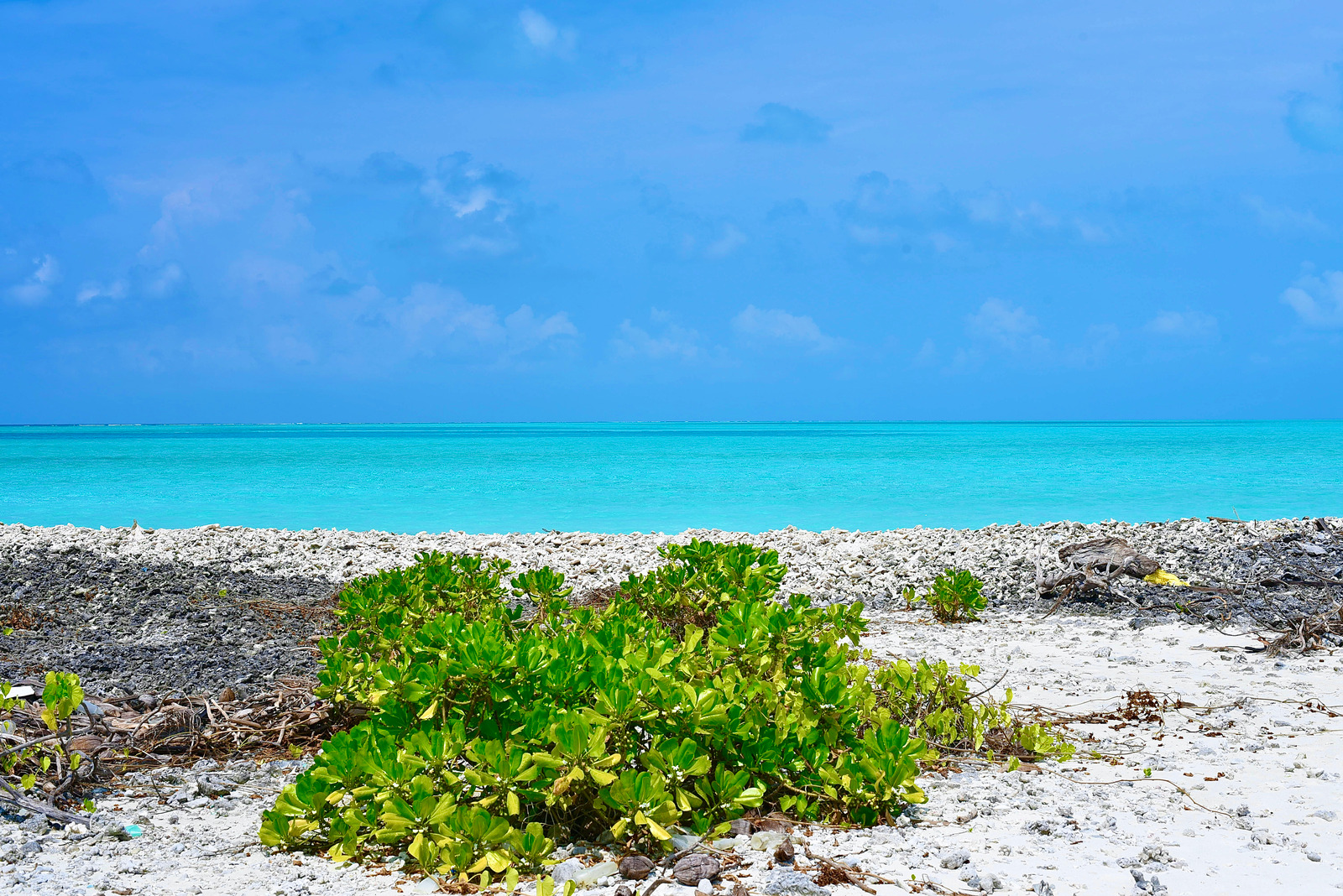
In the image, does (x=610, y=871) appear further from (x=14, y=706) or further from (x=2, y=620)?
(x=2, y=620)

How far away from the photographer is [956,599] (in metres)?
7.84

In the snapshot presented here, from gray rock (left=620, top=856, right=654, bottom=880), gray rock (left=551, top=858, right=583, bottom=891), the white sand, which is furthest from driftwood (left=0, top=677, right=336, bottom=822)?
gray rock (left=620, top=856, right=654, bottom=880)

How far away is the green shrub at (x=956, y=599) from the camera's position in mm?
7727

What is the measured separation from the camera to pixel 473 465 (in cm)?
4597

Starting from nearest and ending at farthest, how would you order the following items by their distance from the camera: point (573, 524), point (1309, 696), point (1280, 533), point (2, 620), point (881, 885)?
point (881, 885) < point (1309, 696) < point (2, 620) < point (1280, 533) < point (573, 524)

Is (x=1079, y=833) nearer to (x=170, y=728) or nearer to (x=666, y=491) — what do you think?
(x=170, y=728)

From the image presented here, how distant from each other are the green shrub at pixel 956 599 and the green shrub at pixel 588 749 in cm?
421

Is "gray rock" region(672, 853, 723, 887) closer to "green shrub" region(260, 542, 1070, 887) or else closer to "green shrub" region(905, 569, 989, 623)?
"green shrub" region(260, 542, 1070, 887)

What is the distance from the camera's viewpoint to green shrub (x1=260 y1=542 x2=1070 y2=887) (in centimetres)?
276

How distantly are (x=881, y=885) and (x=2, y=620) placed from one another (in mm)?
6587

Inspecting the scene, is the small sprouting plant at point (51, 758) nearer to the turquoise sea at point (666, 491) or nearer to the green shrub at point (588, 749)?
the green shrub at point (588, 749)

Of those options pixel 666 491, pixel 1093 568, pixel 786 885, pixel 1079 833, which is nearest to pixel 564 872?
pixel 786 885

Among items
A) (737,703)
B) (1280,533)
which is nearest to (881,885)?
(737,703)

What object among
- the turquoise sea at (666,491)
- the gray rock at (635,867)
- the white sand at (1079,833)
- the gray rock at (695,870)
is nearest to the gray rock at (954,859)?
the white sand at (1079,833)
